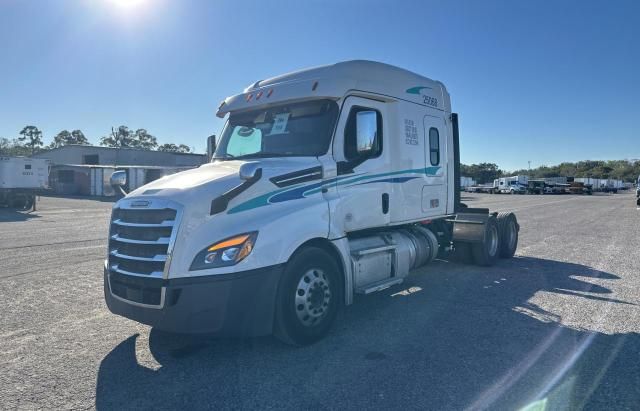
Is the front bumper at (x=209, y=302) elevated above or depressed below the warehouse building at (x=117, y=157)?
below

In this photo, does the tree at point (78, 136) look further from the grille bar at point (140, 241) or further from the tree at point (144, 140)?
the grille bar at point (140, 241)

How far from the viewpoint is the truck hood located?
4.25 meters

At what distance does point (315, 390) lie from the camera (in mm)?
3744

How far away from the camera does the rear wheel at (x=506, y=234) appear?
9.98 m

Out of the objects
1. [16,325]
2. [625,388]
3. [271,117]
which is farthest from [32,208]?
[625,388]

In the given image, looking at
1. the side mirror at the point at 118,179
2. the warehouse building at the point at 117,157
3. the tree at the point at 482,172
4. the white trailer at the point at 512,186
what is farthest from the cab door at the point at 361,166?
the tree at the point at 482,172

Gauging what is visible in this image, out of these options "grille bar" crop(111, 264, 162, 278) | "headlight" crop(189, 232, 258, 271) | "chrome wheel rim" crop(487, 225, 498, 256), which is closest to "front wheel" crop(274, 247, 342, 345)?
"headlight" crop(189, 232, 258, 271)

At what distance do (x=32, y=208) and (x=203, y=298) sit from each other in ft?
91.3

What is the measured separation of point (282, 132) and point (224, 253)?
80.7 inches

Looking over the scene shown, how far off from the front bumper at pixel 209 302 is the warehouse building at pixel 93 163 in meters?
42.0

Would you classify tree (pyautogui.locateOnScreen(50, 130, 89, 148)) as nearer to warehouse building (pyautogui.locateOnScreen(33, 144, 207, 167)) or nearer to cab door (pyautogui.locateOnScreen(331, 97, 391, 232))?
warehouse building (pyautogui.locateOnScreen(33, 144, 207, 167))

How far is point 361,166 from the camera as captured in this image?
5645mm

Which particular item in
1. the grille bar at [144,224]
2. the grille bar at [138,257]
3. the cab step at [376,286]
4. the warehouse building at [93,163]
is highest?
the warehouse building at [93,163]

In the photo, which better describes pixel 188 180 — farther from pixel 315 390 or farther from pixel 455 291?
pixel 455 291
